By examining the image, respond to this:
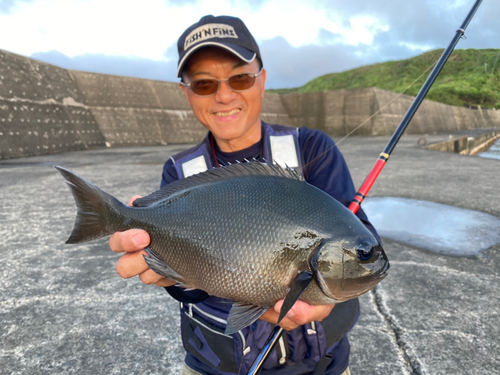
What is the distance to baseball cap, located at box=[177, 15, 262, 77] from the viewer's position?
64.1 inches

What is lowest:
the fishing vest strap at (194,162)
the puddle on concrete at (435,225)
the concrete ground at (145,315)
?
the puddle on concrete at (435,225)

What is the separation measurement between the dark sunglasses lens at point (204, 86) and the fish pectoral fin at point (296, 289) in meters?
1.07

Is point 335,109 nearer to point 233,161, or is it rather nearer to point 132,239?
point 233,161

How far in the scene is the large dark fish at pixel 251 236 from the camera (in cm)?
113

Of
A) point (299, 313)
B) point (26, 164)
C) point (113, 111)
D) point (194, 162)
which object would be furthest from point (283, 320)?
point (113, 111)

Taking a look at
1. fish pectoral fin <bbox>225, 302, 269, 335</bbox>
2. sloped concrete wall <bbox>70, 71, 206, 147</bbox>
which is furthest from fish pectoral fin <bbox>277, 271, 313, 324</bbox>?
sloped concrete wall <bbox>70, 71, 206, 147</bbox>

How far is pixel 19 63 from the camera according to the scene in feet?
38.8

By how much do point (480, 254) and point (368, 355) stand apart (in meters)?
1.85

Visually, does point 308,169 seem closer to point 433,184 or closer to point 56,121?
point 433,184

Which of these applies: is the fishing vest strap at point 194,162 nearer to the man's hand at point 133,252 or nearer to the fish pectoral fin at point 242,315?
the man's hand at point 133,252

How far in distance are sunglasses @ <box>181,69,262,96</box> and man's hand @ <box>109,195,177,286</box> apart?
82cm

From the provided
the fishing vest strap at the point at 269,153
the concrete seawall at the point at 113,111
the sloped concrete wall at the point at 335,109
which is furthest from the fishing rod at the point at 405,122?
the sloped concrete wall at the point at 335,109

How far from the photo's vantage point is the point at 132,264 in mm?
→ 1370

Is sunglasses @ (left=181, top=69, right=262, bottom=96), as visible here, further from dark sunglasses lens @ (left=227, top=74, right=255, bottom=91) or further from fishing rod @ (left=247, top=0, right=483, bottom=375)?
fishing rod @ (left=247, top=0, right=483, bottom=375)
